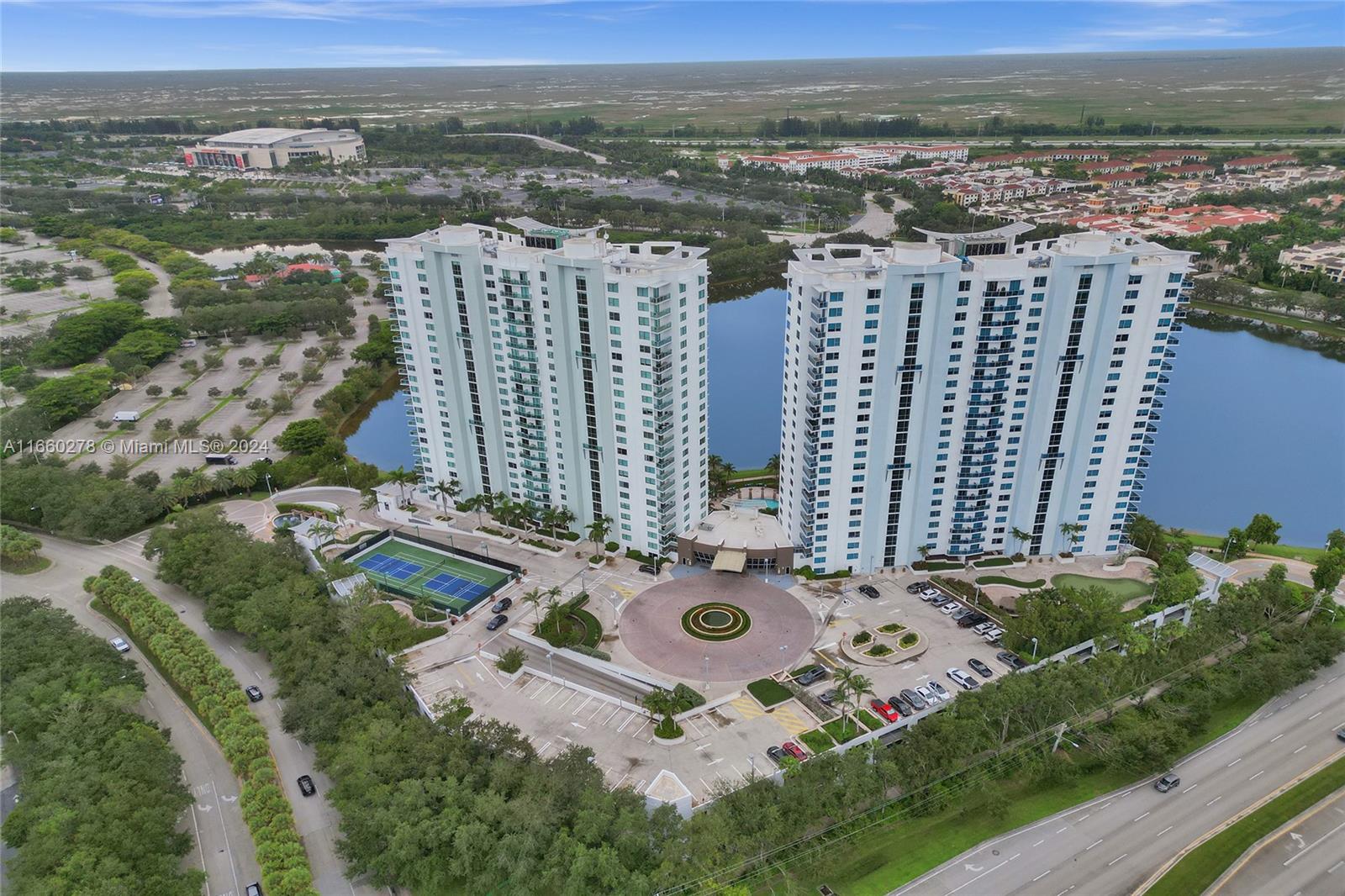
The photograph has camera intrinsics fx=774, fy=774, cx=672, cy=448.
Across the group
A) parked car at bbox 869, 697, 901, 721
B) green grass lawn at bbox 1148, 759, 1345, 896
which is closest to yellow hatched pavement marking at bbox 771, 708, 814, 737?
parked car at bbox 869, 697, 901, 721

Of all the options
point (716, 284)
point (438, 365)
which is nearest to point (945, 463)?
point (438, 365)

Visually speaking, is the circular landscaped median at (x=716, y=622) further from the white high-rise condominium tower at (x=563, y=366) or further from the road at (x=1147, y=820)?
the road at (x=1147, y=820)

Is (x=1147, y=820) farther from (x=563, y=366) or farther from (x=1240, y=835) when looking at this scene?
(x=563, y=366)

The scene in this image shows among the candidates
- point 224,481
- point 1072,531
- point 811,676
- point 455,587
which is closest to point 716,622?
point 811,676

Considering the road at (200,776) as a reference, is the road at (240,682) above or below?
above

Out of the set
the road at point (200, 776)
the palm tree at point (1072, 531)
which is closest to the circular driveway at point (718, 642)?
the palm tree at point (1072, 531)
